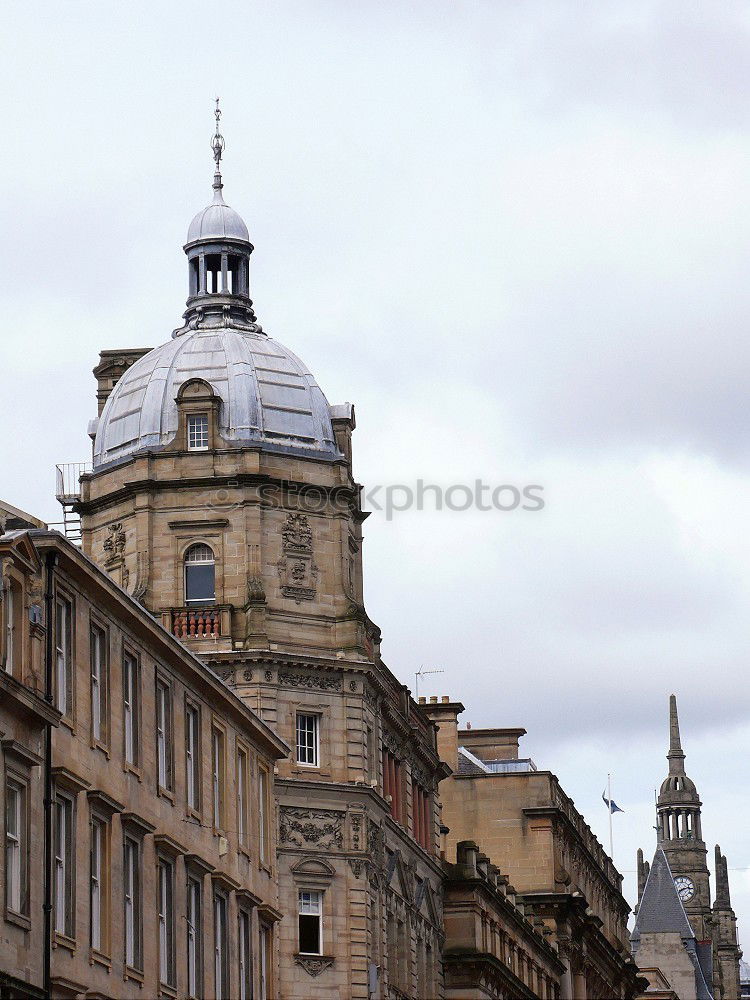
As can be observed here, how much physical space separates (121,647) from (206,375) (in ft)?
109

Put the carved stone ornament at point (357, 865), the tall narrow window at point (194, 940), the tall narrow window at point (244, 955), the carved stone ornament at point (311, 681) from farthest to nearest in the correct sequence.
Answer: the carved stone ornament at point (311, 681), the carved stone ornament at point (357, 865), the tall narrow window at point (244, 955), the tall narrow window at point (194, 940)

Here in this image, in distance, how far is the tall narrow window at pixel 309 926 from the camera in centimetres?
7306

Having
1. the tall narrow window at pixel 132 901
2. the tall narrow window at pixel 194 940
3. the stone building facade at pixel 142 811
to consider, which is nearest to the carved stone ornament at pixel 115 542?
the stone building facade at pixel 142 811

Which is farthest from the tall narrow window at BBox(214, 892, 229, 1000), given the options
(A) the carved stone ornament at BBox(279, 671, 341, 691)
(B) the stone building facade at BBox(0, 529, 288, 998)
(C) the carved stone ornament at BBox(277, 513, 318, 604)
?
(C) the carved stone ornament at BBox(277, 513, 318, 604)

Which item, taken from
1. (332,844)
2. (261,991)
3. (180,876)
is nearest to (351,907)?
(332,844)

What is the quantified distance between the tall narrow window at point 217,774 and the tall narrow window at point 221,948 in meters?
1.87

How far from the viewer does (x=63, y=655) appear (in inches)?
1720

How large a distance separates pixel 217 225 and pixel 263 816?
31997 millimetres

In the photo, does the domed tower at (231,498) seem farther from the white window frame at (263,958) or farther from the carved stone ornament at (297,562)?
the white window frame at (263,958)

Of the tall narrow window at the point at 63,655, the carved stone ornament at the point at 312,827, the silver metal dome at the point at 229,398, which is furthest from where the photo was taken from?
the silver metal dome at the point at 229,398

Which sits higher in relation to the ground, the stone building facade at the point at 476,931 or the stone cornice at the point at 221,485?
the stone cornice at the point at 221,485

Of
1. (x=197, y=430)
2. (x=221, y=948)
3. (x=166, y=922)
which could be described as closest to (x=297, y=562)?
(x=197, y=430)

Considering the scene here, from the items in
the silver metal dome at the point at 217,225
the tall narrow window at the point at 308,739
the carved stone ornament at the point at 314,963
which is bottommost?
the carved stone ornament at the point at 314,963

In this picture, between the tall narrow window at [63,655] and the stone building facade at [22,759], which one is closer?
the stone building facade at [22,759]
